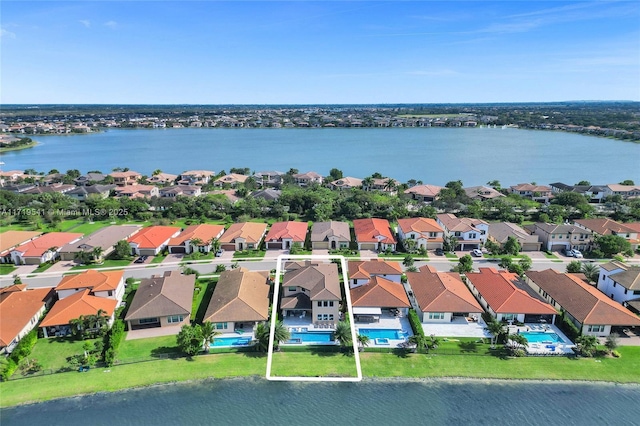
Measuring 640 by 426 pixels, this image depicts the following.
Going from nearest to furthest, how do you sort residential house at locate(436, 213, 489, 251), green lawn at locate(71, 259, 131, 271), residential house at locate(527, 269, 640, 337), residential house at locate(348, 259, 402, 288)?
residential house at locate(527, 269, 640, 337) → residential house at locate(348, 259, 402, 288) → green lawn at locate(71, 259, 131, 271) → residential house at locate(436, 213, 489, 251)

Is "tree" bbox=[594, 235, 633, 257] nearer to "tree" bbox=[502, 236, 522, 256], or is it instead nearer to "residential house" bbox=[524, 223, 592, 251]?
"residential house" bbox=[524, 223, 592, 251]

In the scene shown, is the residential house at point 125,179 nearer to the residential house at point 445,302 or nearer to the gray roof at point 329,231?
the gray roof at point 329,231

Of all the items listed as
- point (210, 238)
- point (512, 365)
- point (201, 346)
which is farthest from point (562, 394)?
point (210, 238)

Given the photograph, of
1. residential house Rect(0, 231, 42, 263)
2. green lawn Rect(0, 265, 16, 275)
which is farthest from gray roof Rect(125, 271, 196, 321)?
residential house Rect(0, 231, 42, 263)

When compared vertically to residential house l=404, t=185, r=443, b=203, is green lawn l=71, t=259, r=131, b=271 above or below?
below

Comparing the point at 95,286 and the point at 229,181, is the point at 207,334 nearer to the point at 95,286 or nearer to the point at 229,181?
the point at 95,286

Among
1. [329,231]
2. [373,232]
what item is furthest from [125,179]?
[373,232]

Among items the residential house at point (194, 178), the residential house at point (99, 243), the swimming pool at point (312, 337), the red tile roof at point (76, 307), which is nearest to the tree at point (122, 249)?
the residential house at point (99, 243)
